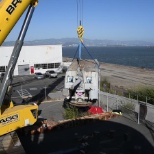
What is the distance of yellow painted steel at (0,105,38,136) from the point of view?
12742 mm

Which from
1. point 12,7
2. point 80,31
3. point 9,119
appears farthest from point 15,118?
point 80,31

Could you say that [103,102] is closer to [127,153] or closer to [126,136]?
[126,136]

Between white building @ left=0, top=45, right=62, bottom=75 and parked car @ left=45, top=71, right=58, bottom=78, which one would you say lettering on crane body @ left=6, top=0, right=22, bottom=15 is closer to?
parked car @ left=45, top=71, right=58, bottom=78

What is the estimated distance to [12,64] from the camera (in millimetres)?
11953

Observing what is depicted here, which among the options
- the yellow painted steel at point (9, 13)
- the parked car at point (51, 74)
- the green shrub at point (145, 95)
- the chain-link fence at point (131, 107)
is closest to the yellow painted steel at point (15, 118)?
the yellow painted steel at point (9, 13)

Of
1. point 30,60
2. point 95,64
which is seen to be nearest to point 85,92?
point 95,64

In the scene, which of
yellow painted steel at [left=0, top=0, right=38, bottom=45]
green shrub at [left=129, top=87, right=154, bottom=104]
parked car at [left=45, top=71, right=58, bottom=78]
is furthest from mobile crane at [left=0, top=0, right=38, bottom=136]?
parked car at [left=45, top=71, right=58, bottom=78]

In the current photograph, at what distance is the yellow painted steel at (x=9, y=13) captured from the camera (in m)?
11.2

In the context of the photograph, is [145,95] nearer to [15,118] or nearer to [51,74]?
Answer: [15,118]

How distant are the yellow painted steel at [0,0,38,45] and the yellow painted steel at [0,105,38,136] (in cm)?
341

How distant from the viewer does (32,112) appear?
45.5 feet

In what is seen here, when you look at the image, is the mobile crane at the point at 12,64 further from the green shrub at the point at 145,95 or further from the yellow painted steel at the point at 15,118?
the green shrub at the point at 145,95

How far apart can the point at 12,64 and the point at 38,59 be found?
141 feet

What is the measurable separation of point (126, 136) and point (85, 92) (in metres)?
6.29
